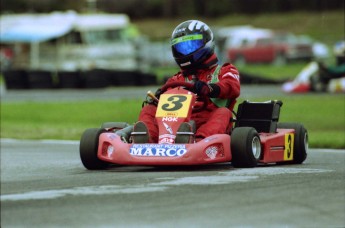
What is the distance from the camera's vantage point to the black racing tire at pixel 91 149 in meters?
9.85

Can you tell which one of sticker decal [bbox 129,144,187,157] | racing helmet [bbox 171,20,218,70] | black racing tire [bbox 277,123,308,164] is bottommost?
black racing tire [bbox 277,123,308,164]

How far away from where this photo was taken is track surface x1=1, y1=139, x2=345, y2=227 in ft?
20.7

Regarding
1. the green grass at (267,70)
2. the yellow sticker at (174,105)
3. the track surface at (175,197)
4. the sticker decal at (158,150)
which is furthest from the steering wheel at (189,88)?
the green grass at (267,70)

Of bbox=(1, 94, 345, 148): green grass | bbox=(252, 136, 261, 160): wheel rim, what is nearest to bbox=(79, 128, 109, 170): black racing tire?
bbox=(252, 136, 261, 160): wheel rim

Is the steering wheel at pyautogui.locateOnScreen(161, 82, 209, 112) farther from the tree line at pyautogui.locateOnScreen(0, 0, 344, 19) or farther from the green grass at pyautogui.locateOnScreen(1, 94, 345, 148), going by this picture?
the tree line at pyautogui.locateOnScreen(0, 0, 344, 19)

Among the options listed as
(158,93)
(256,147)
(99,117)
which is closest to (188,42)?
(158,93)

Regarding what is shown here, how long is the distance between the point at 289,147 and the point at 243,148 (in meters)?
1.39

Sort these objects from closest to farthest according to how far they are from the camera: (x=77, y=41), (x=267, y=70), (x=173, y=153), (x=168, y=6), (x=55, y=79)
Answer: (x=173, y=153), (x=55, y=79), (x=77, y=41), (x=267, y=70), (x=168, y=6)

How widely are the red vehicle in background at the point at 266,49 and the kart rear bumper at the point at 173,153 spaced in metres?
39.8

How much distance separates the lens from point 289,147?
10.7 meters

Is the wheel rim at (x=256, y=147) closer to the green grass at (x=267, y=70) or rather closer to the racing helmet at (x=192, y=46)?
the racing helmet at (x=192, y=46)

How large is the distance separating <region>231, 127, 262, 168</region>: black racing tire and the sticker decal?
1.56 ft

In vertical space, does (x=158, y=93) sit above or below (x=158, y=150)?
above

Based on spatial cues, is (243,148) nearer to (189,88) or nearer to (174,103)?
(174,103)
